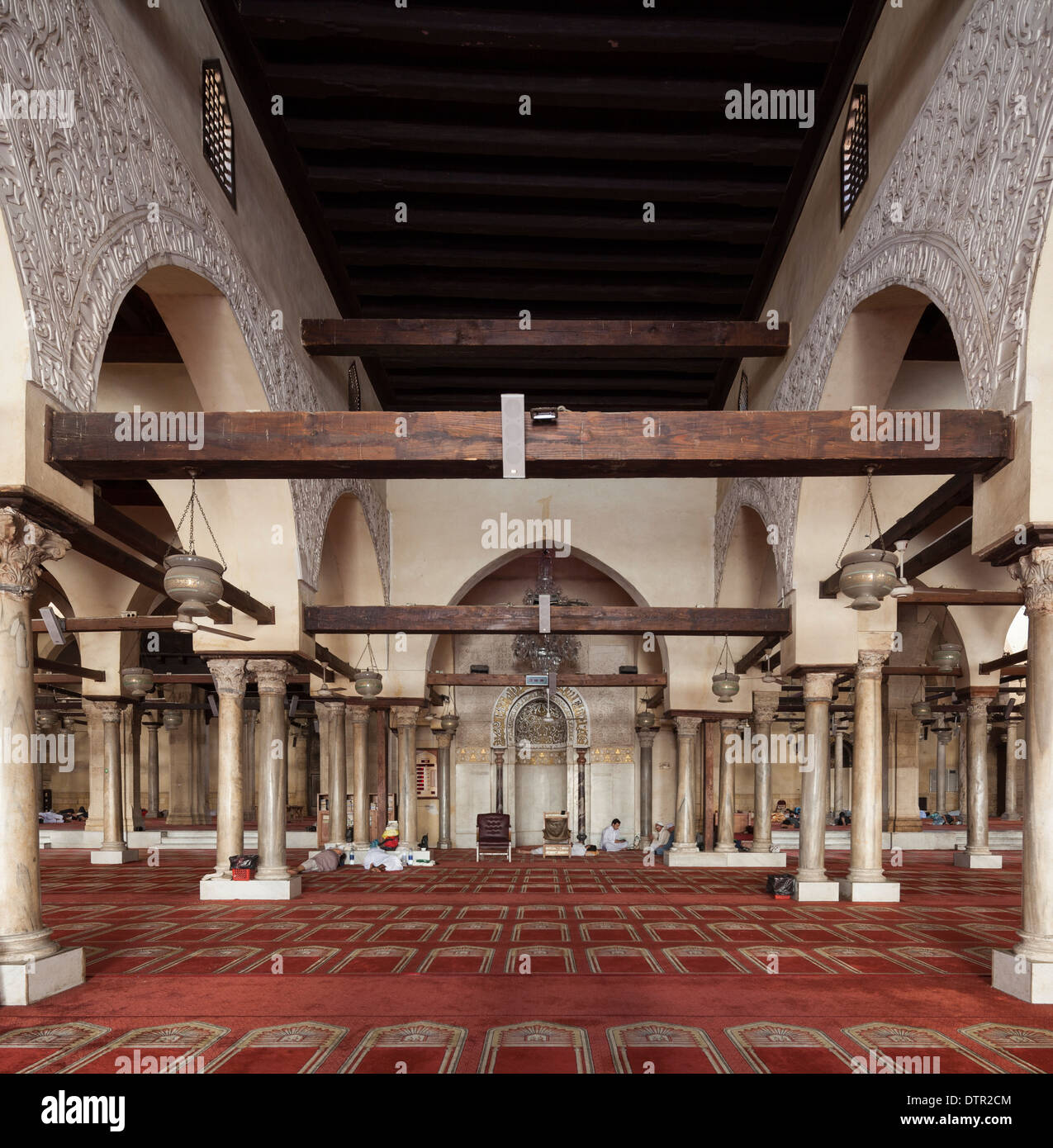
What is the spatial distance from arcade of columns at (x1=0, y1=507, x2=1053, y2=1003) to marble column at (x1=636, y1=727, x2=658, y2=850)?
0.04m

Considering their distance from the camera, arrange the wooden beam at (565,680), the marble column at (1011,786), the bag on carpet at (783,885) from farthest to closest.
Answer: the marble column at (1011,786)
the wooden beam at (565,680)
the bag on carpet at (783,885)

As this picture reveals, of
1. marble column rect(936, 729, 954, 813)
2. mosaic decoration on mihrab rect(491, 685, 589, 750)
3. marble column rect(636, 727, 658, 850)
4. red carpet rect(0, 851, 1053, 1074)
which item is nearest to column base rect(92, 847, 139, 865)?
red carpet rect(0, 851, 1053, 1074)

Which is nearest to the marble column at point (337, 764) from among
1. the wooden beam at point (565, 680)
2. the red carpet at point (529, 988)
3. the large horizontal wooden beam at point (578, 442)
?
the wooden beam at point (565, 680)

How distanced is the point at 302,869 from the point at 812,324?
9832 mm

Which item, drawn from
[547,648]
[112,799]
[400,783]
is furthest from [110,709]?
[547,648]

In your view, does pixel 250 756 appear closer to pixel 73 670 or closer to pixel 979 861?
pixel 73 670

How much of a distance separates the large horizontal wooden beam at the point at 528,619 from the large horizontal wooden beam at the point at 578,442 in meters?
5.91

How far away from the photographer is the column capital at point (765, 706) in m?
15.3

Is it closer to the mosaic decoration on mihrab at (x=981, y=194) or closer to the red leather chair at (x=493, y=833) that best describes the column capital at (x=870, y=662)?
the mosaic decoration on mihrab at (x=981, y=194)

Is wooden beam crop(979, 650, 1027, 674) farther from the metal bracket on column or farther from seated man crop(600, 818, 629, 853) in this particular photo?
the metal bracket on column

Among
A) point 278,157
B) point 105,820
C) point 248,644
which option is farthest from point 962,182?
point 105,820

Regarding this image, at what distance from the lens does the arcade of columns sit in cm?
507

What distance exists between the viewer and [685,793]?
53.9 feet

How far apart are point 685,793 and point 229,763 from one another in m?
8.39
